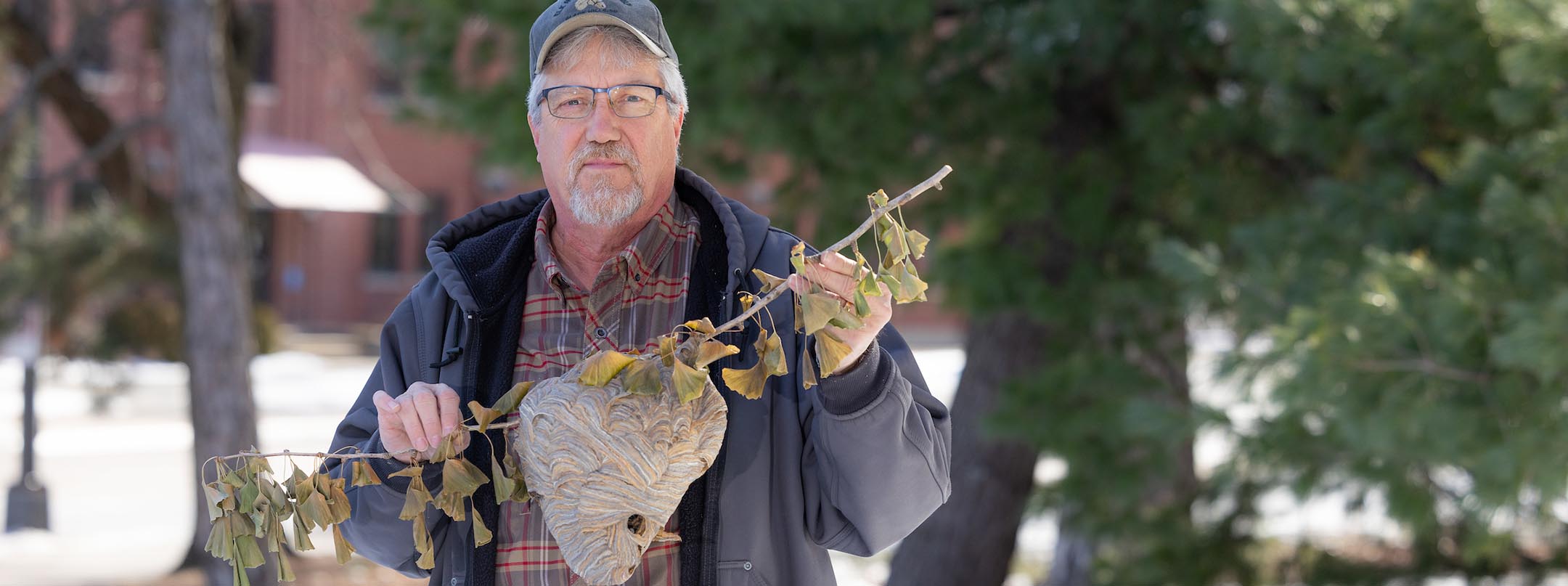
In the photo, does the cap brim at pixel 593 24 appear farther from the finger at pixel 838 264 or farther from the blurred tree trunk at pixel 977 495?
the blurred tree trunk at pixel 977 495

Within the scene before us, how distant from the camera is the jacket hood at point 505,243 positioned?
7.45ft

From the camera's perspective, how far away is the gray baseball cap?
217 centimetres

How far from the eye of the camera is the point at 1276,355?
3.60 m

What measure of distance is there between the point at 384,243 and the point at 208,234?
2018 cm

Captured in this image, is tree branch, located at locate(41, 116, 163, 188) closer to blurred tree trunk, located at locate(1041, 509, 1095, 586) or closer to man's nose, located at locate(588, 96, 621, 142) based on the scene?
blurred tree trunk, located at locate(1041, 509, 1095, 586)

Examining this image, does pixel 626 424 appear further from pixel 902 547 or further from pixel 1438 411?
pixel 902 547

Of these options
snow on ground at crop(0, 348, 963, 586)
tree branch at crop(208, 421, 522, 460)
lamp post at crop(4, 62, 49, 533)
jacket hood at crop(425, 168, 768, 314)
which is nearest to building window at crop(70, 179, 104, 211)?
snow on ground at crop(0, 348, 963, 586)

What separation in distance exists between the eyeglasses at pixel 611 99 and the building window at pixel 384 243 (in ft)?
82.2

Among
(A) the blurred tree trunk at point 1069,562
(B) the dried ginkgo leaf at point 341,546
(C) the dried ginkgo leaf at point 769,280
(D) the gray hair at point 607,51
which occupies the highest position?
(D) the gray hair at point 607,51

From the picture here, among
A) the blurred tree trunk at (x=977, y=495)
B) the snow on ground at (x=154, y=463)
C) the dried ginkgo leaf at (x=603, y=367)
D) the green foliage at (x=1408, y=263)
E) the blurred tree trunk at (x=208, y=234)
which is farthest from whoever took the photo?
the snow on ground at (x=154, y=463)

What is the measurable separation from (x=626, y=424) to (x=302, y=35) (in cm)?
2262

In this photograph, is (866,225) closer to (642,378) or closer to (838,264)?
(838,264)

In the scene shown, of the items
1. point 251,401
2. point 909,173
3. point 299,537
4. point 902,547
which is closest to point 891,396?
point 299,537

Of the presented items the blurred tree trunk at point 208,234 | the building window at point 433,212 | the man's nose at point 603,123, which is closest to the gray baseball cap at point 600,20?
the man's nose at point 603,123
